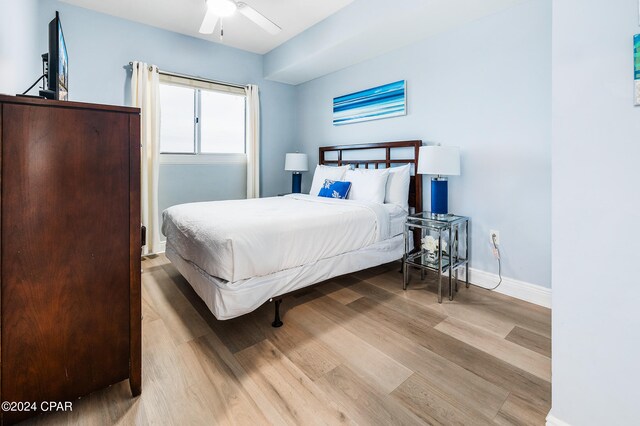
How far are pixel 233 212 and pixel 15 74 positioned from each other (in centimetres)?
163

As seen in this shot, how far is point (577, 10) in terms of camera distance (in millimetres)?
1077

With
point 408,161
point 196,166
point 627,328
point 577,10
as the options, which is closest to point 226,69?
point 196,166

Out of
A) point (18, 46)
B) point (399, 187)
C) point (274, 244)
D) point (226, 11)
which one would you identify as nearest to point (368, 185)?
Answer: point (399, 187)

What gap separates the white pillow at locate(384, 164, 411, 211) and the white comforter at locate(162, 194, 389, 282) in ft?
1.05

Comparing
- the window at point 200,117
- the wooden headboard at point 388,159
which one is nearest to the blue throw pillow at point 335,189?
the wooden headboard at point 388,159

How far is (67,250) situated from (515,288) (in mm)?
2920

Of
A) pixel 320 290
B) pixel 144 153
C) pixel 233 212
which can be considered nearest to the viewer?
pixel 233 212

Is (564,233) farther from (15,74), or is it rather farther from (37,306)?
(15,74)

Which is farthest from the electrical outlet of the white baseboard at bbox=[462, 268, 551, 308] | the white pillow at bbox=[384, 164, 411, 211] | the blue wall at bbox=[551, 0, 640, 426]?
the blue wall at bbox=[551, 0, 640, 426]

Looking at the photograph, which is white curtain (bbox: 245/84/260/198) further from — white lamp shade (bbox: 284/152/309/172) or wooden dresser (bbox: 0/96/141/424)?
wooden dresser (bbox: 0/96/141/424)

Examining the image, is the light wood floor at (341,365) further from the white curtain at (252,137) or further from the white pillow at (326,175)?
the white curtain at (252,137)

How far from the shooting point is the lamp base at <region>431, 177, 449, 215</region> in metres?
2.69

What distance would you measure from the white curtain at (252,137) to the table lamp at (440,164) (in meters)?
2.45

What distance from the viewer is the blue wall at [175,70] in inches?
124
